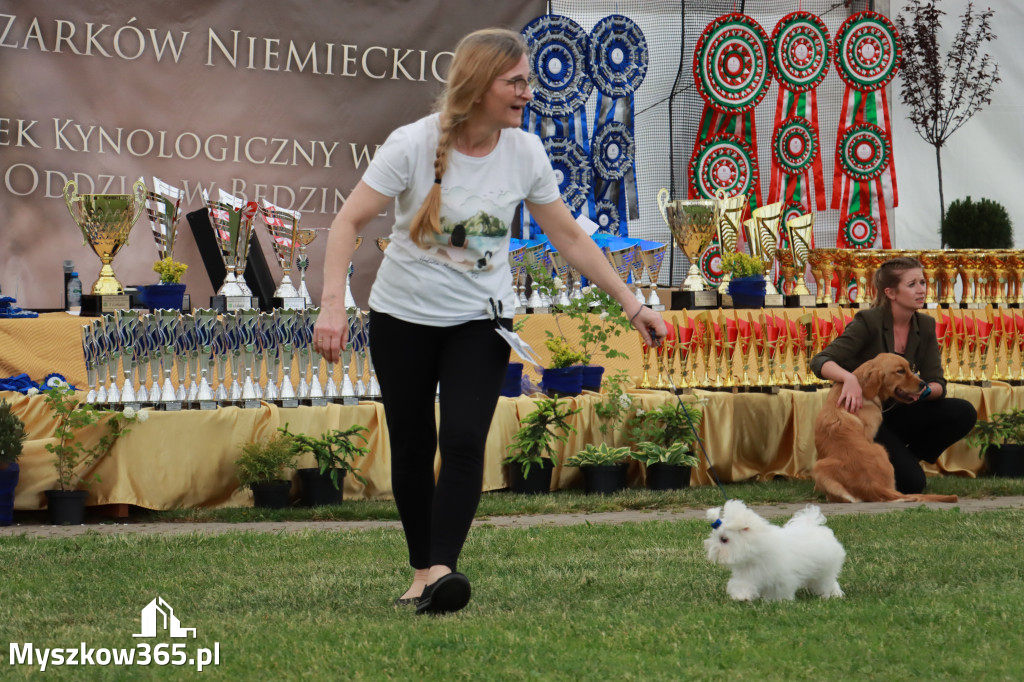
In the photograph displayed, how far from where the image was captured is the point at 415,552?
316 centimetres

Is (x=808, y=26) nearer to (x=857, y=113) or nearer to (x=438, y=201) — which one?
(x=857, y=113)

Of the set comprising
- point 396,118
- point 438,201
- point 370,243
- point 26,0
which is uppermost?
point 26,0

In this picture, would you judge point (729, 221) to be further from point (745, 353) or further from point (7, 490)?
point (7, 490)

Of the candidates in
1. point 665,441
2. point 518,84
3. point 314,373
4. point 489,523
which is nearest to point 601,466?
point 665,441

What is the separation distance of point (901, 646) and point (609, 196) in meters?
6.58

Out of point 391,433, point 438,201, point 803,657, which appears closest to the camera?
point 803,657

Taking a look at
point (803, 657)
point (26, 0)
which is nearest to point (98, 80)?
point (26, 0)

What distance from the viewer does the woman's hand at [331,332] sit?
9.02 ft

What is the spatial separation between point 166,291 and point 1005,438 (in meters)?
4.21

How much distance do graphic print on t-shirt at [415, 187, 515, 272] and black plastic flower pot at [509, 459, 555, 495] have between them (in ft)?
9.69

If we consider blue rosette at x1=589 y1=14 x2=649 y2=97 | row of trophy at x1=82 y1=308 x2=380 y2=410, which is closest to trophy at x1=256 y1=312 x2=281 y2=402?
row of trophy at x1=82 y1=308 x2=380 y2=410

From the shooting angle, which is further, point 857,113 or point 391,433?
point 857,113

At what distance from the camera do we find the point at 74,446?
5.21 m

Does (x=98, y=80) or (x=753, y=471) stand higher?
(x=98, y=80)
